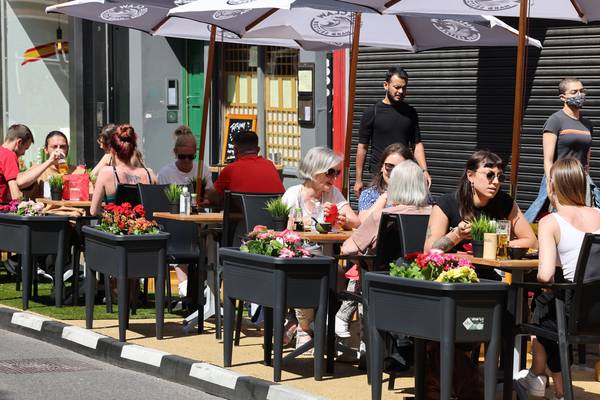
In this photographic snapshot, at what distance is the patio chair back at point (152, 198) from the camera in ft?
40.5

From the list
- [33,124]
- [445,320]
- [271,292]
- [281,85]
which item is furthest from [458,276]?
[33,124]

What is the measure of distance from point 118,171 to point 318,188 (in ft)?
9.01

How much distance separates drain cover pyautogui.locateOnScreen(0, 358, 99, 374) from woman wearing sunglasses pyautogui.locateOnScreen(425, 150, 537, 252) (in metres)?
2.82

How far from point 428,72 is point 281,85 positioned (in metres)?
3.21

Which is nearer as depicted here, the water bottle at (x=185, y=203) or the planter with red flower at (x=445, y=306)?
the planter with red flower at (x=445, y=306)

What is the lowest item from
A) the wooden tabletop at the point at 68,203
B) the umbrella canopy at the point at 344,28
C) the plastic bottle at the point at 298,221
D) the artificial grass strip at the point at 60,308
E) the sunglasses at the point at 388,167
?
the artificial grass strip at the point at 60,308

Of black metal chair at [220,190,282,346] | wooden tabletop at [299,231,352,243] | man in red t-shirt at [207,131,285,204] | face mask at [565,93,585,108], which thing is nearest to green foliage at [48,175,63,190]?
man in red t-shirt at [207,131,285,204]

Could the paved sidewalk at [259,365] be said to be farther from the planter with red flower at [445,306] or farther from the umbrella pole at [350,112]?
the umbrella pole at [350,112]

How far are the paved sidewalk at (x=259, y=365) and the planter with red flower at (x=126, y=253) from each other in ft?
0.93

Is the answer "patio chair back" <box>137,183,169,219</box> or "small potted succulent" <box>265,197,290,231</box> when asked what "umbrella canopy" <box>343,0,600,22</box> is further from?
"patio chair back" <box>137,183,169,219</box>

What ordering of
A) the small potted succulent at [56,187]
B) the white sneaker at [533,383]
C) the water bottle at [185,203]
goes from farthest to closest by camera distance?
the small potted succulent at [56,187]
the water bottle at [185,203]
the white sneaker at [533,383]

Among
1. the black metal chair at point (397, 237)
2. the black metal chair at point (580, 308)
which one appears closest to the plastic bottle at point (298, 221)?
the black metal chair at point (397, 237)

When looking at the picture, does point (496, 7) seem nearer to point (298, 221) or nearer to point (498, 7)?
point (498, 7)

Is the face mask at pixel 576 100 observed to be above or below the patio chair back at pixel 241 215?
above
